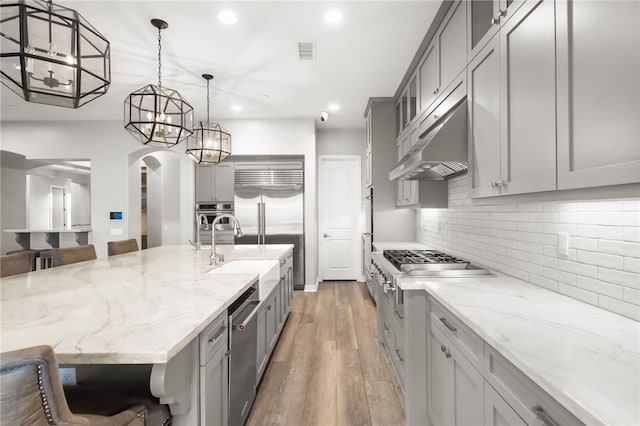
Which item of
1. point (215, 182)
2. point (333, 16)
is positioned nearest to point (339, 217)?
point (215, 182)

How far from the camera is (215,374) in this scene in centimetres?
138

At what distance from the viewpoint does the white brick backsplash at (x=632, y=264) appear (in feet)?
3.69

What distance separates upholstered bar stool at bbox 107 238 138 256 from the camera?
11.4 feet

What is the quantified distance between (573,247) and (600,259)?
0.15m

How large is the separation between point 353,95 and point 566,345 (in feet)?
13.4

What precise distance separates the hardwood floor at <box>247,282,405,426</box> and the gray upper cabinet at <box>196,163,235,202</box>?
2697 mm

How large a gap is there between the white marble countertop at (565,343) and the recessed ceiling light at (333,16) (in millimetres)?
2379

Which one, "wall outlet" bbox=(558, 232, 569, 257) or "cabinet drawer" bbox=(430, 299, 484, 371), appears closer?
"cabinet drawer" bbox=(430, 299, 484, 371)

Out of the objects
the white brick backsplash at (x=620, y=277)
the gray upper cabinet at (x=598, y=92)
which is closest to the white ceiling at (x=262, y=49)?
the gray upper cabinet at (x=598, y=92)

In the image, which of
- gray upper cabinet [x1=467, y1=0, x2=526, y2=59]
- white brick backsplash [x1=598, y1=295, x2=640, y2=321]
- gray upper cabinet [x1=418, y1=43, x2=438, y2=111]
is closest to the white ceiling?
gray upper cabinet [x1=418, y1=43, x2=438, y2=111]

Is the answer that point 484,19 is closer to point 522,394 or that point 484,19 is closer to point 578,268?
point 578,268

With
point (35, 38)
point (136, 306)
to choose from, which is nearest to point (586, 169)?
point (136, 306)

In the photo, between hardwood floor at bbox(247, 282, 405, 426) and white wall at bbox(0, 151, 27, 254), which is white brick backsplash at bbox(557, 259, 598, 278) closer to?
hardwood floor at bbox(247, 282, 405, 426)

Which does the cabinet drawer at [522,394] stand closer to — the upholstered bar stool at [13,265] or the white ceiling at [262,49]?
the white ceiling at [262,49]
